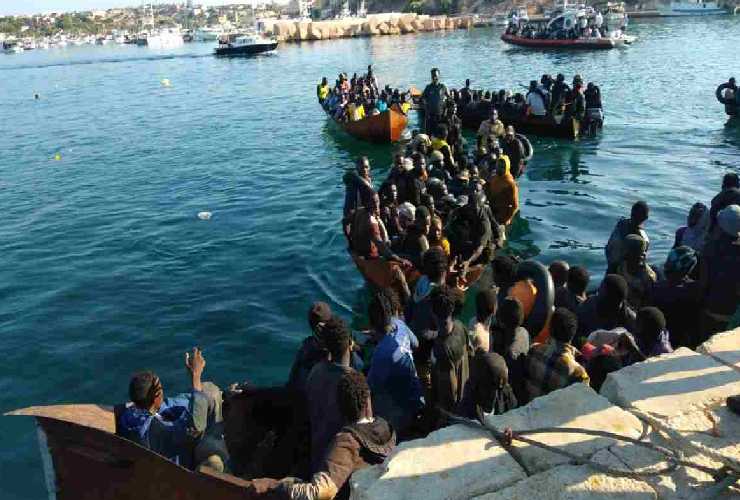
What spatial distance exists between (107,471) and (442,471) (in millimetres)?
2539

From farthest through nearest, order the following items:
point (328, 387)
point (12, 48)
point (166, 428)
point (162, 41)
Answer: point (12, 48) → point (162, 41) → point (166, 428) → point (328, 387)

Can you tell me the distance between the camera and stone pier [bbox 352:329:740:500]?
3578mm

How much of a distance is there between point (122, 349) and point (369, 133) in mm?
14513

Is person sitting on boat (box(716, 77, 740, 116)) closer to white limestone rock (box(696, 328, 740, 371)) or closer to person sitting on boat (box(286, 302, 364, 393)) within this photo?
white limestone rock (box(696, 328, 740, 371))

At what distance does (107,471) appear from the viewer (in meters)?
4.57

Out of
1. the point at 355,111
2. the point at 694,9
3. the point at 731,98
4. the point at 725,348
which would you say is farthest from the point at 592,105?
the point at 694,9

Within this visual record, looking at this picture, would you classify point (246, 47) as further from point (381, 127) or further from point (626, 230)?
point (626, 230)

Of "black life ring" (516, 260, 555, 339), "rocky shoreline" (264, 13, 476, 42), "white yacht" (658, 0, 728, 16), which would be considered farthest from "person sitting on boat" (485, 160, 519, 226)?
"rocky shoreline" (264, 13, 476, 42)

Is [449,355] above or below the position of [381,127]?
below

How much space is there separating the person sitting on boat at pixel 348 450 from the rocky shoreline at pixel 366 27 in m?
92.6

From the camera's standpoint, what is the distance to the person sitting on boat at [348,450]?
3732 millimetres

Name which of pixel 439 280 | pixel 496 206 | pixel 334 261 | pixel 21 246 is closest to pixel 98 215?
pixel 21 246

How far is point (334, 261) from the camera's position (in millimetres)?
13555

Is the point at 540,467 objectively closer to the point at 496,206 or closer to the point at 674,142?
the point at 496,206
